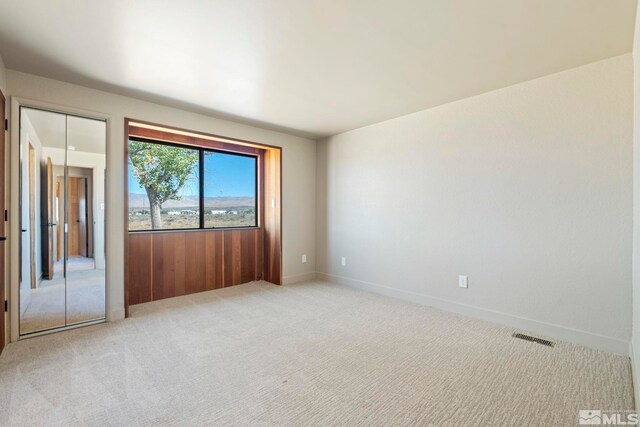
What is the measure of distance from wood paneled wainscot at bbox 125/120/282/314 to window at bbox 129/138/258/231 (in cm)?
13

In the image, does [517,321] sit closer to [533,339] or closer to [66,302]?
[533,339]

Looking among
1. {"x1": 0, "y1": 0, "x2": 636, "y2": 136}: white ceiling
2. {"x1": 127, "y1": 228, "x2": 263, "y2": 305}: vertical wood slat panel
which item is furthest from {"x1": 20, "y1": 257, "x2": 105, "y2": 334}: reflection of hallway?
{"x1": 0, "y1": 0, "x2": 636, "y2": 136}: white ceiling

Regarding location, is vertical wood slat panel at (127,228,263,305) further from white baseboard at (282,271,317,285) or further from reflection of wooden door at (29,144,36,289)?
reflection of wooden door at (29,144,36,289)

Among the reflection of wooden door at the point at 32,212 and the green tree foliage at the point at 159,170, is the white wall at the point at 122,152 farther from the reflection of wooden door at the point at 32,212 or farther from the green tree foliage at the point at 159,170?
the green tree foliage at the point at 159,170

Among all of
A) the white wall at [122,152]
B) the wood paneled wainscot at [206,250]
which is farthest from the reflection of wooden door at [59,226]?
the wood paneled wainscot at [206,250]

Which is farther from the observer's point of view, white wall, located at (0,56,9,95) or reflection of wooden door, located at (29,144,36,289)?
reflection of wooden door, located at (29,144,36,289)

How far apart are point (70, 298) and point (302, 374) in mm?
2547

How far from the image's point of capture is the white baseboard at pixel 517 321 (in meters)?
2.44

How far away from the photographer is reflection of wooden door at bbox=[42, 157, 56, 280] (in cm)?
291

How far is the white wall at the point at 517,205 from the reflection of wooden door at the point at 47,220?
359 centimetres

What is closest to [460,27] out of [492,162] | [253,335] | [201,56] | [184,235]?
[492,162]

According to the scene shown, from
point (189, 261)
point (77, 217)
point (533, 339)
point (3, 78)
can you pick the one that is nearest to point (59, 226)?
point (77, 217)

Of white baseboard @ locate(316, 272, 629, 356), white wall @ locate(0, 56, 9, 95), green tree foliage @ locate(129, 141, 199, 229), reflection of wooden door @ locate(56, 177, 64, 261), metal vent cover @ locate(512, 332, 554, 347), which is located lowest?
metal vent cover @ locate(512, 332, 554, 347)

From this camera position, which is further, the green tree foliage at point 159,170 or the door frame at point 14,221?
the green tree foliage at point 159,170
